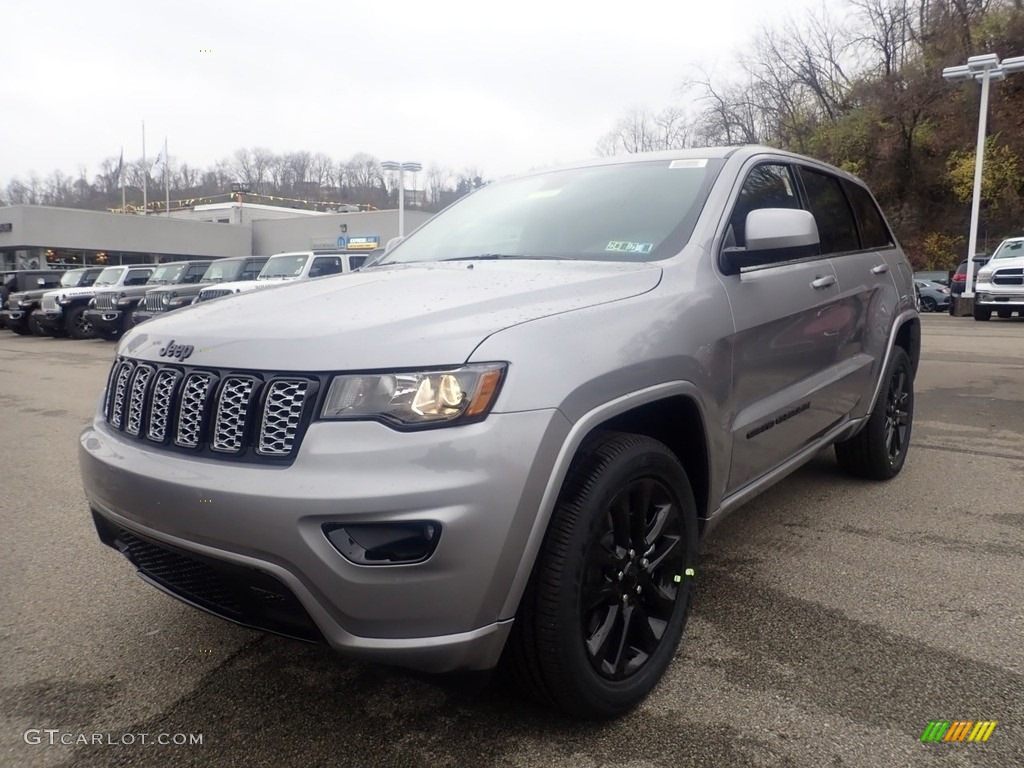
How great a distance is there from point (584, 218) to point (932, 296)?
2433cm

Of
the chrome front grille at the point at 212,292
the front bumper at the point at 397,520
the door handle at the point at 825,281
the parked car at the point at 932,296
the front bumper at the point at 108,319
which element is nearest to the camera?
the front bumper at the point at 397,520

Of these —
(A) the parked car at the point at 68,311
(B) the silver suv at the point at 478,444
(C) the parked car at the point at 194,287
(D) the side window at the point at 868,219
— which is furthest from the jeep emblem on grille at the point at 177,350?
(A) the parked car at the point at 68,311

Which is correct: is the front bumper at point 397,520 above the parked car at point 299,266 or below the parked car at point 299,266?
below

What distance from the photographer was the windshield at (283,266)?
15.0 meters

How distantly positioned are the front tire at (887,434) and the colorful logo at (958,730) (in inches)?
82.8

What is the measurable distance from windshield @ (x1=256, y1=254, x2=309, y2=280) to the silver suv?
12.7m

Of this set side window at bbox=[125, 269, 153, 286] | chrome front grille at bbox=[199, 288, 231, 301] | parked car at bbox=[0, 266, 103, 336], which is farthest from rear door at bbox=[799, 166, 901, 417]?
parked car at bbox=[0, 266, 103, 336]

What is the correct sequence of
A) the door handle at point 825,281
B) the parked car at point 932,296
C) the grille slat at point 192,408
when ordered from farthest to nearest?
the parked car at point 932,296, the door handle at point 825,281, the grille slat at point 192,408

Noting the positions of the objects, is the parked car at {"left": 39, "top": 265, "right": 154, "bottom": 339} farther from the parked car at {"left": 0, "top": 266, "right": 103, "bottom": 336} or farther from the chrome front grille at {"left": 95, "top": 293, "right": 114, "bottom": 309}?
the chrome front grille at {"left": 95, "top": 293, "right": 114, "bottom": 309}

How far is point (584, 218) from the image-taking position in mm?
3133

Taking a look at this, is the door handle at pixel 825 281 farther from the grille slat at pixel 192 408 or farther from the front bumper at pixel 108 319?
the front bumper at pixel 108 319

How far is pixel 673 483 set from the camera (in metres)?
2.37

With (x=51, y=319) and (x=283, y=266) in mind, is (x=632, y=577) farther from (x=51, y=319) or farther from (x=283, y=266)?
(x=51, y=319)

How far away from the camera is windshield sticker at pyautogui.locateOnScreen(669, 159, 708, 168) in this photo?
316cm
